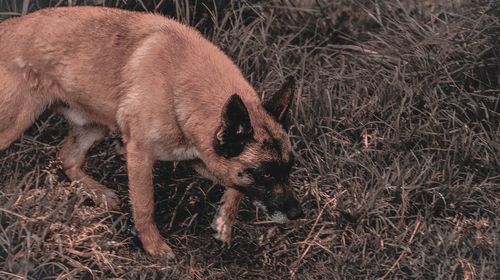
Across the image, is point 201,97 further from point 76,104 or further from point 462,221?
point 462,221

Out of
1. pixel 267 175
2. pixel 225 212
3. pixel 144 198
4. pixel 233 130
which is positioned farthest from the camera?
pixel 225 212

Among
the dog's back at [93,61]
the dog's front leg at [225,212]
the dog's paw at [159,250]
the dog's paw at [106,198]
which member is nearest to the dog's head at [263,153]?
the dog's back at [93,61]

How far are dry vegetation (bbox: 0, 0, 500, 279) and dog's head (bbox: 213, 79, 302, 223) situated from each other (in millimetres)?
575

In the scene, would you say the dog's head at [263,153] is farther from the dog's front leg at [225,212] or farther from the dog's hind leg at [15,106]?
the dog's hind leg at [15,106]

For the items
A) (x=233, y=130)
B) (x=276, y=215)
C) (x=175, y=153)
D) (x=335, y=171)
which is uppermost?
(x=233, y=130)

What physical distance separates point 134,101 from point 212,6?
2063 mm

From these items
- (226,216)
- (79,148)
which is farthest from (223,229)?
(79,148)

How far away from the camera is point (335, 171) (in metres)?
7.04

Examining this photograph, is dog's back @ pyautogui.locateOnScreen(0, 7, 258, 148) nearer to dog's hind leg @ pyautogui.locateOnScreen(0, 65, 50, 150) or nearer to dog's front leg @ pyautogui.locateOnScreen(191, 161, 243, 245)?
dog's hind leg @ pyautogui.locateOnScreen(0, 65, 50, 150)

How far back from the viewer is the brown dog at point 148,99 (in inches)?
240

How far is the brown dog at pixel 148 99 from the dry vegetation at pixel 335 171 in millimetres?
311

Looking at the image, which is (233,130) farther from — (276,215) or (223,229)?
(223,229)

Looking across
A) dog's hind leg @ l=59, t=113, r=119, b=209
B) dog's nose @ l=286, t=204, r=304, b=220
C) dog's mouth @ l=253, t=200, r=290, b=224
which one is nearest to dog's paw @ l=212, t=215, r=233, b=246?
dog's mouth @ l=253, t=200, r=290, b=224

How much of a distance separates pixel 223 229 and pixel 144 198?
23.5 inches
